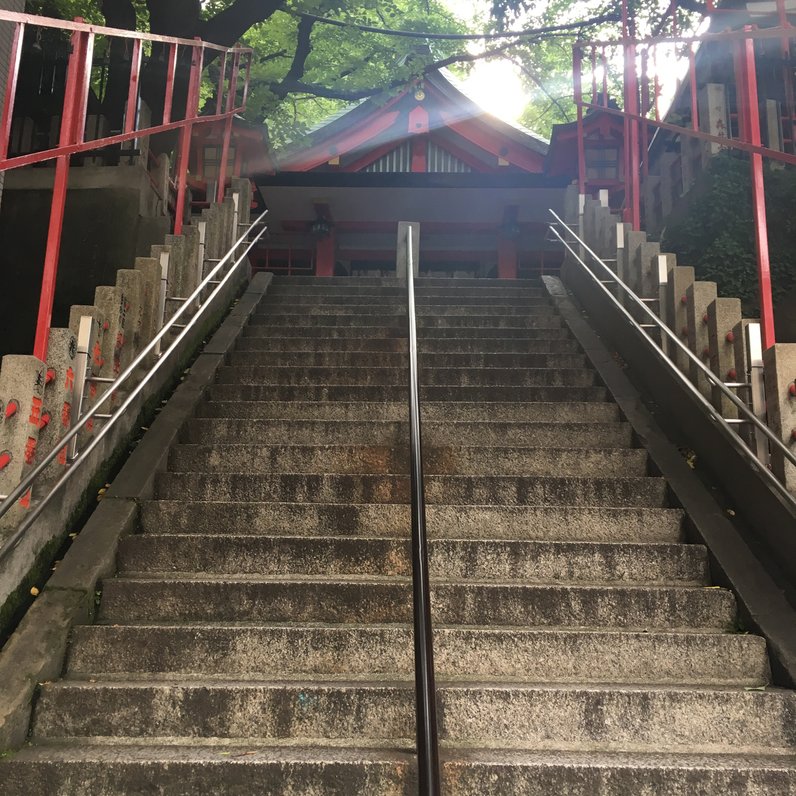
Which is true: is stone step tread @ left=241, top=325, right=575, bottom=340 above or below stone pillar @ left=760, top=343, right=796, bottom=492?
above

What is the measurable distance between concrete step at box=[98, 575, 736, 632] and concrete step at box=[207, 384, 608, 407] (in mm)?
2011

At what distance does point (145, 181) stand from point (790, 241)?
7083 mm

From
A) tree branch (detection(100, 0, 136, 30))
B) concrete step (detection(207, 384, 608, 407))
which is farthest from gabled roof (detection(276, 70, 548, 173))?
concrete step (detection(207, 384, 608, 407))

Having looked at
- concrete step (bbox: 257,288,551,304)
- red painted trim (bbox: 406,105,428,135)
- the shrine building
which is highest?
red painted trim (bbox: 406,105,428,135)

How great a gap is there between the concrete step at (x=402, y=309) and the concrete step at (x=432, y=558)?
11.3ft

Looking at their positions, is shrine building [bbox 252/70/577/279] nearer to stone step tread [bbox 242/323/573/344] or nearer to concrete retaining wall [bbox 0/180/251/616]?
stone step tread [bbox 242/323/573/344]

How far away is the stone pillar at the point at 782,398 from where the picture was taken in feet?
9.98

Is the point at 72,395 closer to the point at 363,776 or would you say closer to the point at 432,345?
the point at 363,776

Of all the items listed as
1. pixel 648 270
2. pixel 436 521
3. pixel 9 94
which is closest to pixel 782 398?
pixel 436 521

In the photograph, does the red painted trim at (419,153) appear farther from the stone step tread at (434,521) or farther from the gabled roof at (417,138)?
the stone step tread at (434,521)

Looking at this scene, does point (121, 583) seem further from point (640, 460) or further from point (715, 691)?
point (640, 460)

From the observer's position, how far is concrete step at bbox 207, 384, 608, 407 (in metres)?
4.77

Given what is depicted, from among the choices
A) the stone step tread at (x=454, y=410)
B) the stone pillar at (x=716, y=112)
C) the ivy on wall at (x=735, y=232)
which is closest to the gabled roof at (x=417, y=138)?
the stone pillar at (x=716, y=112)

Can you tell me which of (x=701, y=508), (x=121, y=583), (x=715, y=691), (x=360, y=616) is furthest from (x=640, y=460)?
(x=121, y=583)
